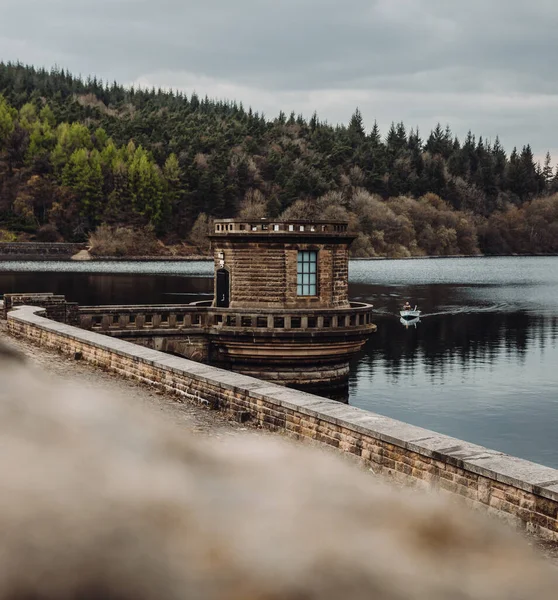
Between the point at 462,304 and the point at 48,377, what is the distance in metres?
74.0

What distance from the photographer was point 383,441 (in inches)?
441

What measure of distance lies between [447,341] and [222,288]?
32904mm

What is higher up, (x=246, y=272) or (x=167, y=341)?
(x=246, y=272)

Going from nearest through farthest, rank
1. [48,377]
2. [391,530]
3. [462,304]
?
1. [391,530]
2. [48,377]
3. [462,304]

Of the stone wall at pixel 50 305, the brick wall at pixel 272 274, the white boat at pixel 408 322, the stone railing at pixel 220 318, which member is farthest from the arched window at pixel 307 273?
the white boat at pixel 408 322

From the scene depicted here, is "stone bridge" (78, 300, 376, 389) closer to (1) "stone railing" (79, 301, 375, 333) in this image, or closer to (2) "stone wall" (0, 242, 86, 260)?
(1) "stone railing" (79, 301, 375, 333)

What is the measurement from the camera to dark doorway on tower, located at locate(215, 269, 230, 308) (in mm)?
31281

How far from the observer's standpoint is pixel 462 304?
8838cm

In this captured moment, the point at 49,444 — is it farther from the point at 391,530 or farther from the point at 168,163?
the point at 168,163

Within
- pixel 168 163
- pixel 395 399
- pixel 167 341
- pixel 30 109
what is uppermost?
pixel 30 109

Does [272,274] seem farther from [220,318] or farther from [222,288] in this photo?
[220,318]

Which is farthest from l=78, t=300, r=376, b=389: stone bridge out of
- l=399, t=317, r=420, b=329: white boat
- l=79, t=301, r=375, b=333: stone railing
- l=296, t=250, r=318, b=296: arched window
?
l=399, t=317, r=420, b=329: white boat

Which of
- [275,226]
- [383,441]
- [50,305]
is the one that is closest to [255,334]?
[275,226]

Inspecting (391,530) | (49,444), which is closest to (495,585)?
(391,530)
